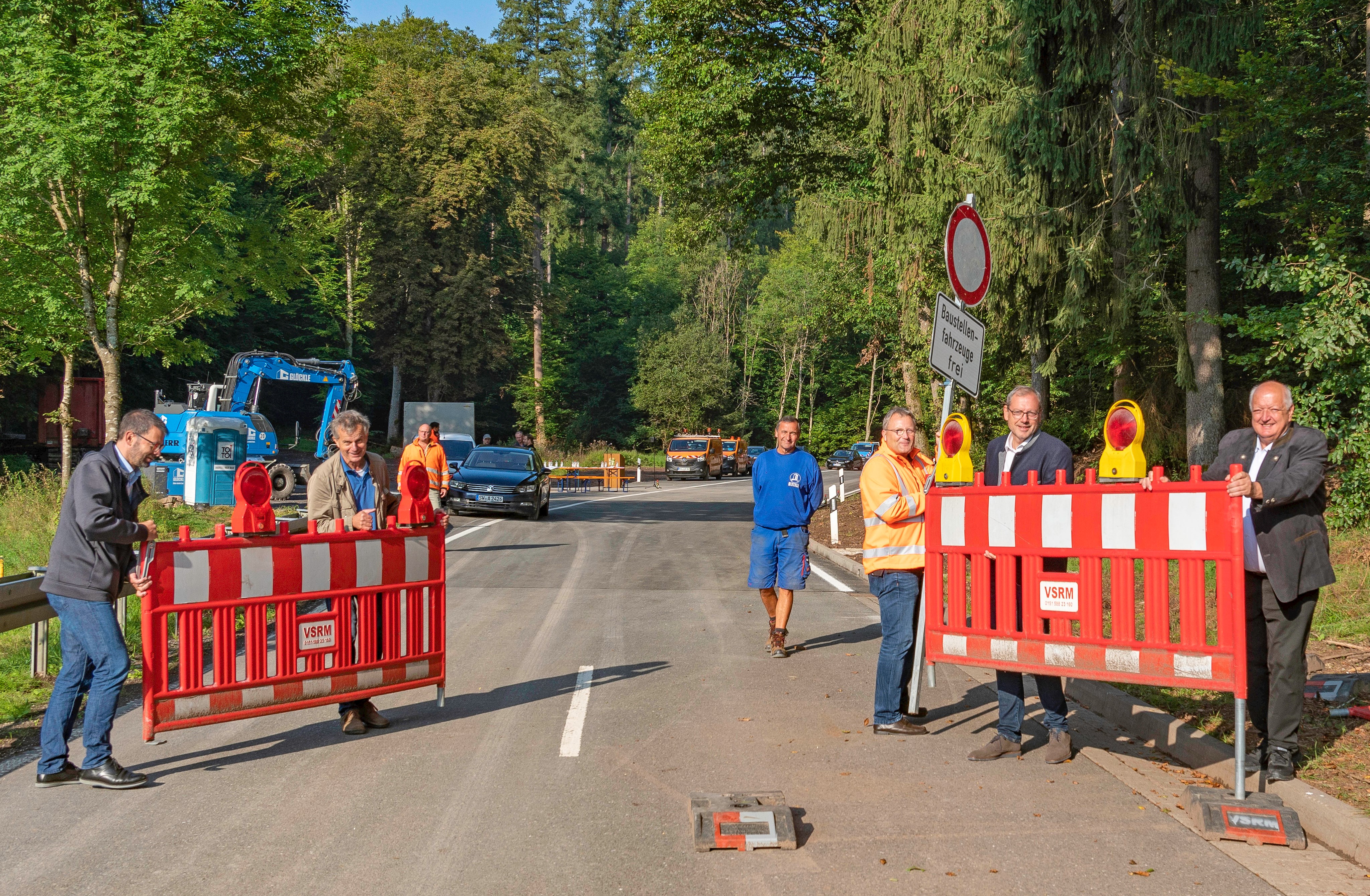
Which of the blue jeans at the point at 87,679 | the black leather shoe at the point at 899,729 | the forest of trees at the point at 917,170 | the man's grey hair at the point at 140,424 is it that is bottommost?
the black leather shoe at the point at 899,729

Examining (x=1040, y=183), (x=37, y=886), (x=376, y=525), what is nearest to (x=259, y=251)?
(x=1040, y=183)

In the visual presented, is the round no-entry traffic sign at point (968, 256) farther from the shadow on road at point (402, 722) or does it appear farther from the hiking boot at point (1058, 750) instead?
the shadow on road at point (402, 722)

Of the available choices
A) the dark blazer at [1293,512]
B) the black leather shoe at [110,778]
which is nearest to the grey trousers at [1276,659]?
the dark blazer at [1293,512]

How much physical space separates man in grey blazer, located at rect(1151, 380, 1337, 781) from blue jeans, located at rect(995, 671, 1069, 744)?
0.96 m

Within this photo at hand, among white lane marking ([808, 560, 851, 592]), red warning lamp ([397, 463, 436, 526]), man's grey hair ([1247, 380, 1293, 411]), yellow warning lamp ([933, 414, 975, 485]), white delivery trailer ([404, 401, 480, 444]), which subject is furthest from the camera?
white delivery trailer ([404, 401, 480, 444])

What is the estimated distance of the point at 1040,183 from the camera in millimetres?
17641

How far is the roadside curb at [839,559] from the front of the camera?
15953 millimetres

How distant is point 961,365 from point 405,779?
448 cm

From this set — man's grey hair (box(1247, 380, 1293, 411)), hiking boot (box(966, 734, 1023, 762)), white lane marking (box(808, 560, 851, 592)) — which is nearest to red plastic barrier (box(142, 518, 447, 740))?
hiking boot (box(966, 734, 1023, 762))

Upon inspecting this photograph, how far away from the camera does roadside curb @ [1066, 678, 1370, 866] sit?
4785 millimetres

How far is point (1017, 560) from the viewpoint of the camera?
20.3 feet

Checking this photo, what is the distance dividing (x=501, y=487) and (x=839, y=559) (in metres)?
9.07

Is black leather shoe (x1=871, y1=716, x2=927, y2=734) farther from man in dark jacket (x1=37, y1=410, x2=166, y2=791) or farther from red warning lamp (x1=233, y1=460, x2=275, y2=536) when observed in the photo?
man in dark jacket (x1=37, y1=410, x2=166, y2=791)

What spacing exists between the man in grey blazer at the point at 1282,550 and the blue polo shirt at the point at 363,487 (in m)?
5.00
